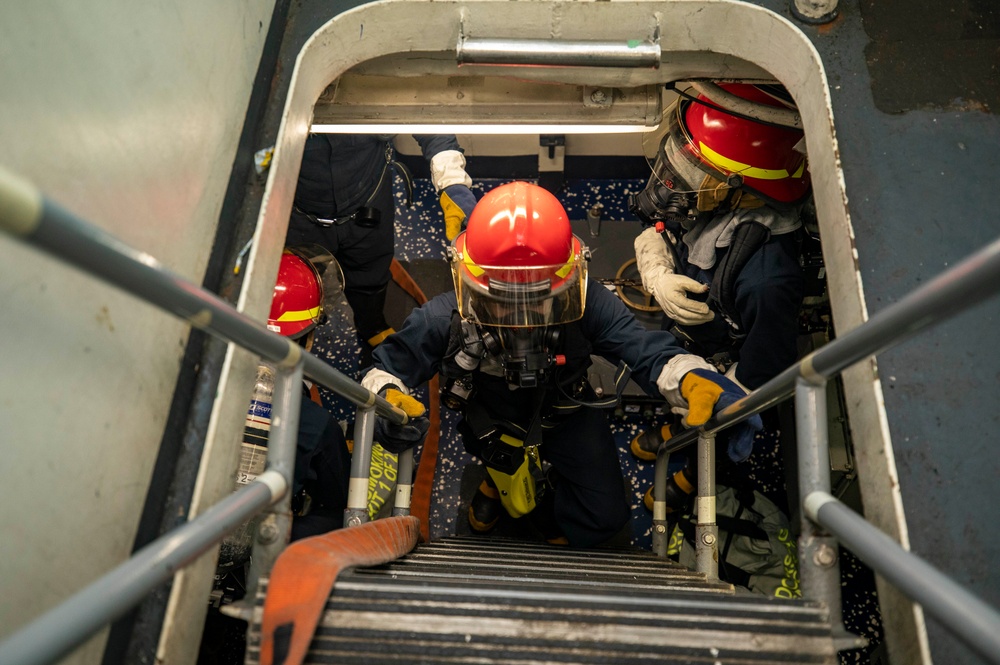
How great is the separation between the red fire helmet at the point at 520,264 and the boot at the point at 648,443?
1.52 meters

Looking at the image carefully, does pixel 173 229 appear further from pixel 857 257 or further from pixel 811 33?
pixel 811 33

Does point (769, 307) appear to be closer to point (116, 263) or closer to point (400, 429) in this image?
point (400, 429)

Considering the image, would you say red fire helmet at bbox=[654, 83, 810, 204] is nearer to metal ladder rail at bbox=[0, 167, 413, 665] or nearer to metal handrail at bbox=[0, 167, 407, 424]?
metal ladder rail at bbox=[0, 167, 413, 665]

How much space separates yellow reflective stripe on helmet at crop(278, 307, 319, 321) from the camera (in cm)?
368

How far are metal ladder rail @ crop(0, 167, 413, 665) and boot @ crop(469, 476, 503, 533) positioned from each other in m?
2.32

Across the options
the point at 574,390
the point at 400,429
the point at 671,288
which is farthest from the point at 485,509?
the point at 671,288

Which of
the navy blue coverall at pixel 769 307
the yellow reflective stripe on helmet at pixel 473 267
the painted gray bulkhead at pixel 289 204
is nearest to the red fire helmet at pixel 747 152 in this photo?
the navy blue coverall at pixel 769 307

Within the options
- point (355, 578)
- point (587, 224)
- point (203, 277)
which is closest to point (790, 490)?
point (587, 224)

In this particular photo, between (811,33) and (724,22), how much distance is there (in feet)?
0.97

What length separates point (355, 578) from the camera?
152 centimetres

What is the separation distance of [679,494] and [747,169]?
183 cm

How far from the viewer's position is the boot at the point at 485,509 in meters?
3.91

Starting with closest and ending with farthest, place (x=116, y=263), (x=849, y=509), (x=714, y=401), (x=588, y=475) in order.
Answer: (x=116, y=263), (x=849, y=509), (x=714, y=401), (x=588, y=475)

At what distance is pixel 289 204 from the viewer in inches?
88.3
